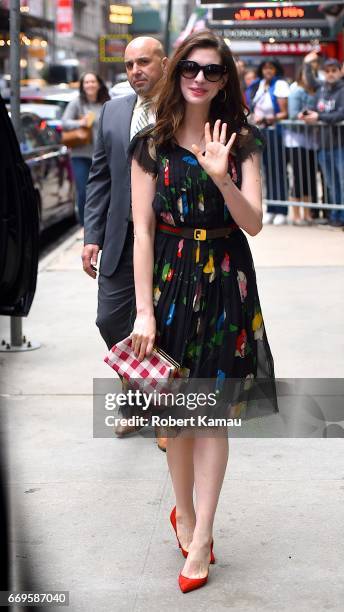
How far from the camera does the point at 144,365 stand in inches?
139

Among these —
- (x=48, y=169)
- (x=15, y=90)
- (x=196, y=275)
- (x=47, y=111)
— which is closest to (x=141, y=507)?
(x=196, y=275)

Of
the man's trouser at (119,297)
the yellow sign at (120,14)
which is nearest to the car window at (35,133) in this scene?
the man's trouser at (119,297)

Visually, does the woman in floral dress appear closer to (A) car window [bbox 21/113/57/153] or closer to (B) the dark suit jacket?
(B) the dark suit jacket

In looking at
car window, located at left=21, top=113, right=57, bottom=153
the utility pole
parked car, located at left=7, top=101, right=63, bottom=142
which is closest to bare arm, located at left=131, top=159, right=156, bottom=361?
the utility pole

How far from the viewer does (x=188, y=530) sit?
12.4 feet

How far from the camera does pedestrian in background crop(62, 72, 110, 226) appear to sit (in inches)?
462

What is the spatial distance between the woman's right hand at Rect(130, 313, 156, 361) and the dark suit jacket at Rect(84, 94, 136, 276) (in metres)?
1.22

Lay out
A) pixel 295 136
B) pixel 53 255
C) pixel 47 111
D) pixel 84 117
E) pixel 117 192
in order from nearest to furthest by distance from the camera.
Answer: pixel 117 192
pixel 53 255
pixel 84 117
pixel 295 136
pixel 47 111

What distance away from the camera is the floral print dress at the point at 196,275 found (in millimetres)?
3506

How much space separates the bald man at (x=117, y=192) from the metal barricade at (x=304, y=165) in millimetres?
7634

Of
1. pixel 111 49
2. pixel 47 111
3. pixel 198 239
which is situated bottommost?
Result: pixel 198 239

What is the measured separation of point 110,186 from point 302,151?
8.35 m

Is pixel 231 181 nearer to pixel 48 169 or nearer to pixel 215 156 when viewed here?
pixel 215 156

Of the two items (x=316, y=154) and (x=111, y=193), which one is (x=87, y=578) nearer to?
(x=111, y=193)
